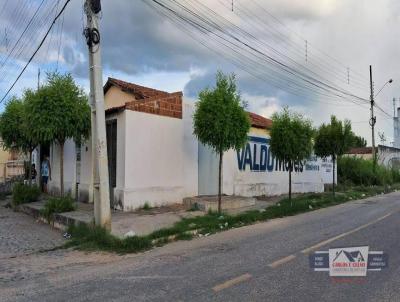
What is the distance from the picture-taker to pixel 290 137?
689 inches

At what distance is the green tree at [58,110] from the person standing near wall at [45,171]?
695cm

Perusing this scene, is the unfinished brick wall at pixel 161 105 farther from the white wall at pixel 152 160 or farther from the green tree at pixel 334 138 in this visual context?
the green tree at pixel 334 138

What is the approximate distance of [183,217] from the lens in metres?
13.8

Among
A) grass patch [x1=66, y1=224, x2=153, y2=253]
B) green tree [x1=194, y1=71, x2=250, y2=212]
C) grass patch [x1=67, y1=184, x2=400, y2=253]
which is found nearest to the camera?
grass patch [x1=66, y1=224, x2=153, y2=253]

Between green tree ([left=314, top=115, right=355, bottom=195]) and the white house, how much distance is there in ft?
9.10

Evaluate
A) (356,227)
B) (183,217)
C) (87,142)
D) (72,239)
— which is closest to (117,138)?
(87,142)

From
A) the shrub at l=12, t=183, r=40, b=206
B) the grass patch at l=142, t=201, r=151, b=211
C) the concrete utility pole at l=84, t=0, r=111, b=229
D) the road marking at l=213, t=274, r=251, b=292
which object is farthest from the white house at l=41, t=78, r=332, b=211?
the road marking at l=213, t=274, r=251, b=292

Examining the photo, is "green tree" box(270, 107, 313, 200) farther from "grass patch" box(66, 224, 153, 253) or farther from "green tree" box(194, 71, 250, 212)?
"grass patch" box(66, 224, 153, 253)

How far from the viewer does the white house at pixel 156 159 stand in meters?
15.3

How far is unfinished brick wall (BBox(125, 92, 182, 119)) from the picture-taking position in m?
15.6

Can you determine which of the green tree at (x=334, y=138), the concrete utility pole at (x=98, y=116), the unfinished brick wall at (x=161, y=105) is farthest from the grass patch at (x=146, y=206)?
the green tree at (x=334, y=138)

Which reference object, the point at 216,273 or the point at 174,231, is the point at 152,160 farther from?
the point at 216,273

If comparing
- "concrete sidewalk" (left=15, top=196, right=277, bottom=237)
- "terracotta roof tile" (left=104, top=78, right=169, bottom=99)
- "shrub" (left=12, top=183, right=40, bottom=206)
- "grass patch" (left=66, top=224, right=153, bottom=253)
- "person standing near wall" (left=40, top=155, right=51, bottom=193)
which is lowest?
"grass patch" (left=66, top=224, right=153, bottom=253)

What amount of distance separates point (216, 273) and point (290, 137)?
1097 cm
